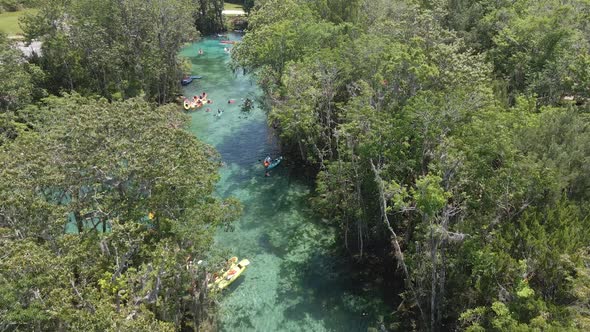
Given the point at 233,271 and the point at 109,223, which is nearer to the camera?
the point at 109,223

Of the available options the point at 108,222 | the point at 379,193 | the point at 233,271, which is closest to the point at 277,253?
the point at 233,271

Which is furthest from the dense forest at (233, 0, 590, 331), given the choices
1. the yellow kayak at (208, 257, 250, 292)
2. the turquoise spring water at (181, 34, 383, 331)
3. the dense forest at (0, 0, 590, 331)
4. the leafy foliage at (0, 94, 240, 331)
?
the leafy foliage at (0, 94, 240, 331)

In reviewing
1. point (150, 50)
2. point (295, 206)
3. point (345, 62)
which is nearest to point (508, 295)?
point (295, 206)

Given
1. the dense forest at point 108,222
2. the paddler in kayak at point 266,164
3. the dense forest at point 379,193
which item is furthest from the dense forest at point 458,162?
the dense forest at point 108,222

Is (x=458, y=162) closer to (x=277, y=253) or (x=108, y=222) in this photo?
(x=277, y=253)

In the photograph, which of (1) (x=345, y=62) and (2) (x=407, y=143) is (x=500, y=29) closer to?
(1) (x=345, y=62)

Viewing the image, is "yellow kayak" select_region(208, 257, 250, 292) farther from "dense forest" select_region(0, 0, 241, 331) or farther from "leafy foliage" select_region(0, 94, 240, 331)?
"leafy foliage" select_region(0, 94, 240, 331)

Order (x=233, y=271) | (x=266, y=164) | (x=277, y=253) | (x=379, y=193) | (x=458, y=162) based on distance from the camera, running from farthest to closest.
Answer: (x=266, y=164) < (x=277, y=253) < (x=233, y=271) < (x=379, y=193) < (x=458, y=162)
